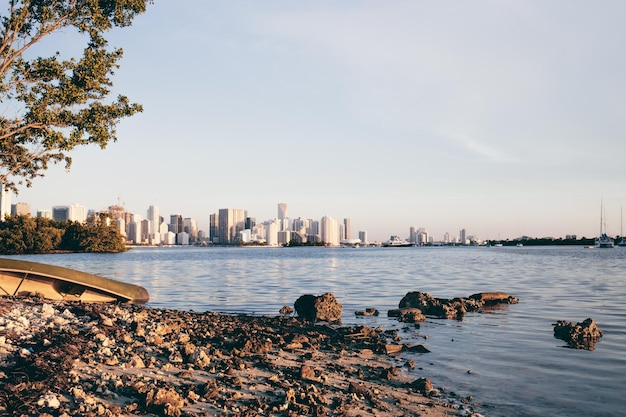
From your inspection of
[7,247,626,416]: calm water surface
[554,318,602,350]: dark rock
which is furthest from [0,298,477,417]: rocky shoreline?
[554,318,602,350]: dark rock

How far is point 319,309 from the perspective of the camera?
23.9m

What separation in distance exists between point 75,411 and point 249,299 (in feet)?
84.4

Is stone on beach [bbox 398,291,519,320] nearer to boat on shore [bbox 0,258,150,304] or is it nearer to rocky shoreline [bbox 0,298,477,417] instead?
rocky shoreline [bbox 0,298,477,417]

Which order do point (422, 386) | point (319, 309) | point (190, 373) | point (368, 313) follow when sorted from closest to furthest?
point (190, 373) < point (422, 386) < point (319, 309) < point (368, 313)

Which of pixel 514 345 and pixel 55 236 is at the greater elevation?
pixel 55 236

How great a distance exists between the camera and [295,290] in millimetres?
40469

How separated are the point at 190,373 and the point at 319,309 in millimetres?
13247

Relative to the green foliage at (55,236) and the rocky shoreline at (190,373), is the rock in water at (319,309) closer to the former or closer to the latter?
the rocky shoreline at (190,373)

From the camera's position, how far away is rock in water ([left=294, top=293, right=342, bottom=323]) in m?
23.8

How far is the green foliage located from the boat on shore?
139m

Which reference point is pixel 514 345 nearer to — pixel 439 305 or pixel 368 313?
pixel 439 305

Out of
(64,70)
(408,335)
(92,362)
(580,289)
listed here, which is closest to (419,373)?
(408,335)

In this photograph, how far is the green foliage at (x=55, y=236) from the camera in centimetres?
14825

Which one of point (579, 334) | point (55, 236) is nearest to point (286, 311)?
point (579, 334)
